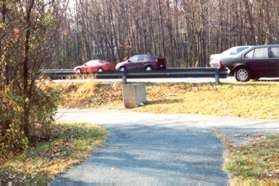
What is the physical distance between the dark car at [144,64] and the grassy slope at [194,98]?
578 inches

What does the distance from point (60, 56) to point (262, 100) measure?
24.5 feet

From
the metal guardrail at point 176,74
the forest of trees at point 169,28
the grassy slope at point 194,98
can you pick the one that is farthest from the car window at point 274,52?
the forest of trees at point 169,28

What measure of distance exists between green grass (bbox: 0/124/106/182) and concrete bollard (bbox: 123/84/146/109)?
20.2 feet

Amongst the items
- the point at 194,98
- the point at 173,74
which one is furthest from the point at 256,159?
the point at 173,74

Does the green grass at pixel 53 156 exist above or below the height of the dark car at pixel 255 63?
below

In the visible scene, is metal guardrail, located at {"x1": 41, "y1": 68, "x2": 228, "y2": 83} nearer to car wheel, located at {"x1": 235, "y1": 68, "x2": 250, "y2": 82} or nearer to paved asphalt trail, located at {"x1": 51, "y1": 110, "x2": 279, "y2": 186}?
car wheel, located at {"x1": 235, "y1": 68, "x2": 250, "y2": 82}

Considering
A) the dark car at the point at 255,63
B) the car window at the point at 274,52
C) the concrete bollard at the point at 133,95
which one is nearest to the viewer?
the concrete bollard at the point at 133,95

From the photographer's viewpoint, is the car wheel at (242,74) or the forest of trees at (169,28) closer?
the car wheel at (242,74)

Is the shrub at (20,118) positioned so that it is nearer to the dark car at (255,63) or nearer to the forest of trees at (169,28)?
the dark car at (255,63)

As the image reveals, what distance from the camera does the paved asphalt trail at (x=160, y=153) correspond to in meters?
8.26

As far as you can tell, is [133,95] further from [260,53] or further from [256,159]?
[256,159]

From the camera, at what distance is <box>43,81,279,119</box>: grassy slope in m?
16.8

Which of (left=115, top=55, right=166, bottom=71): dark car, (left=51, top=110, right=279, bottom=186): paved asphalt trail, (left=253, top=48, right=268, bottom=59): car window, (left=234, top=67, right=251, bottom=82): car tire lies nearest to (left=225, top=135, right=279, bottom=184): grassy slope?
(left=51, top=110, right=279, bottom=186): paved asphalt trail

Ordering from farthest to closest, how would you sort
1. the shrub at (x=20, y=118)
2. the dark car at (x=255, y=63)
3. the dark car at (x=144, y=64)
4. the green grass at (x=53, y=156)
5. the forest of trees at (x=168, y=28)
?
1. the forest of trees at (x=168, y=28)
2. the dark car at (x=144, y=64)
3. the dark car at (x=255, y=63)
4. the shrub at (x=20, y=118)
5. the green grass at (x=53, y=156)
